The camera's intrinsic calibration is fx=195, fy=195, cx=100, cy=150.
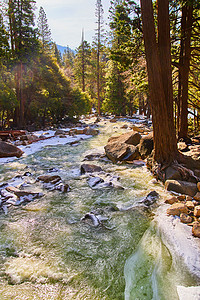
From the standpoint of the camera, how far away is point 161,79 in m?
5.38

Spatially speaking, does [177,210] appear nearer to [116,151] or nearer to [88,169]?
[88,169]

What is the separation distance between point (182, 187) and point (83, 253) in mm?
2749

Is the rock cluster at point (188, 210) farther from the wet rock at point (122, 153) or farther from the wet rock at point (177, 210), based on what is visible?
the wet rock at point (122, 153)

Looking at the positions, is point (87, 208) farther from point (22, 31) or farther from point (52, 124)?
point (52, 124)

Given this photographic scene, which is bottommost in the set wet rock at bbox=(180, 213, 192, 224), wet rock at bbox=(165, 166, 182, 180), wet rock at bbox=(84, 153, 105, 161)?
wet rock at bbox=(180, 213, 192, 224)

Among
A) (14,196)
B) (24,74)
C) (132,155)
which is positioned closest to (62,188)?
(14,196)

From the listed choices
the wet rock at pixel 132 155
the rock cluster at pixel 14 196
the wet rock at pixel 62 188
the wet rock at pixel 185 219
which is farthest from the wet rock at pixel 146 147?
the rock cluster at pixel 14 196

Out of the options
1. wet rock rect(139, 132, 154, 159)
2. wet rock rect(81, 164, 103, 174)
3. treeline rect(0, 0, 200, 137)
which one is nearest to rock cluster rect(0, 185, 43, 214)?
wet rock rect(81, 164, 103, 174)

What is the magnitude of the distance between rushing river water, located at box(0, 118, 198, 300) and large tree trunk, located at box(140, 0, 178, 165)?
1661mm

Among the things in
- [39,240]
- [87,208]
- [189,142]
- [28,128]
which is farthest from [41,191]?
[28,128]

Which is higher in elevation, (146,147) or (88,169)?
(146,147)

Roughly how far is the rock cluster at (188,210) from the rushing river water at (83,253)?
1.59 ft

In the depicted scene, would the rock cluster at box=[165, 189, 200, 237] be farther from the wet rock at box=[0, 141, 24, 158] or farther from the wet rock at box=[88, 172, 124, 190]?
the wet rock at box=[0, 141, 24, 158]

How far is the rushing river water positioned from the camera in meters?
2.15
